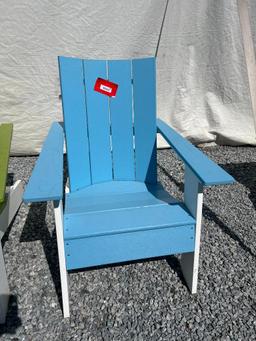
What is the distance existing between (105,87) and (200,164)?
0.74 metres

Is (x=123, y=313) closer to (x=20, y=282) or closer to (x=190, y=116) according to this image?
(x=20, y=282)

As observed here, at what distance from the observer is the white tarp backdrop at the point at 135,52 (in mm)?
2635

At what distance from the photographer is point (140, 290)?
1.33m

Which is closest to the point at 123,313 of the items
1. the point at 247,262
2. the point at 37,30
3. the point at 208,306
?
the point at 208,306

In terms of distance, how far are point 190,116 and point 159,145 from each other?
1.43ft

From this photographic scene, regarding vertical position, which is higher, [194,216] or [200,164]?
[200,164]

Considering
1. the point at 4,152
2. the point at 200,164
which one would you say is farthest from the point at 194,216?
the point at 4,152

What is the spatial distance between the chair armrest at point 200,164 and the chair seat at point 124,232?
22 cm

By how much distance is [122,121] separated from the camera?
5.35 ft

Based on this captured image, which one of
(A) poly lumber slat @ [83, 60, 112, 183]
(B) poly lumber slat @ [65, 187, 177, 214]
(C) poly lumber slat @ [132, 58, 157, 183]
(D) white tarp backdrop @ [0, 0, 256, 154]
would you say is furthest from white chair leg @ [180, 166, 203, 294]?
(D) white tarp backdrop @ [0, 0, 256, 154]

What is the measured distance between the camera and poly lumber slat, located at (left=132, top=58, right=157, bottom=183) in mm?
1567

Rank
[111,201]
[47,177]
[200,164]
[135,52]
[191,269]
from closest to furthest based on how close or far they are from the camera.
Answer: [47,177] → [200,164] → [191,269] → [111,201] → [135,52]

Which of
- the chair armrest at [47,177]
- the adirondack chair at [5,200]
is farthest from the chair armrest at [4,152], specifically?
the chair armrest at [47,177]

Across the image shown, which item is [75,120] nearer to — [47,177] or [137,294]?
[47,177]
